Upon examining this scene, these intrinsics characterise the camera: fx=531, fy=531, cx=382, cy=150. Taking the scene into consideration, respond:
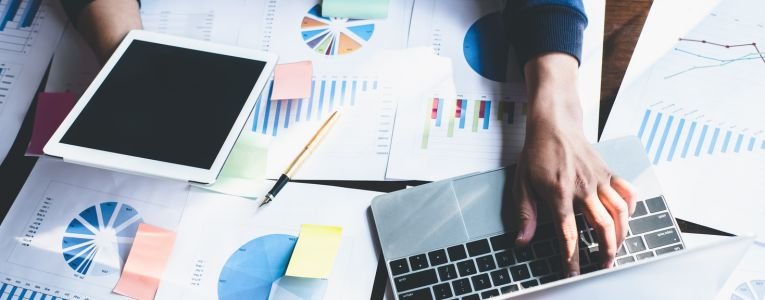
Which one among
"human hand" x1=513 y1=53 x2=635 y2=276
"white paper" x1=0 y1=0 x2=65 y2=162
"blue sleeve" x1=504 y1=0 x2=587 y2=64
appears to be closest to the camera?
"human hand" x1=513 y1=53 x2=635 y2=276

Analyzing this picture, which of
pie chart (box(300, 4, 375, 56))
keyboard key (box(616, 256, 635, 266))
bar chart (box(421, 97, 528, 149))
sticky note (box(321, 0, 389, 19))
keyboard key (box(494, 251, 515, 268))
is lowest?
keyboard key (box(616, 256, 635, 266))

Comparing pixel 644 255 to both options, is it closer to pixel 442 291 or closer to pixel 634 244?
pixel 634 244

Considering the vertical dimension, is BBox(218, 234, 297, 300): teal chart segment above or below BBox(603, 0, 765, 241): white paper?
below

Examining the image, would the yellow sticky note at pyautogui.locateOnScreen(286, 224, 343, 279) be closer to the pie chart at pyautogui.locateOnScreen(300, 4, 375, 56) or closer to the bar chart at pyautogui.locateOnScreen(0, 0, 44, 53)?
the pie chart at pyautogui.locateOnScreen(300, 4, 375, 56)

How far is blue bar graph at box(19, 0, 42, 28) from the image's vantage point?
2.86ft

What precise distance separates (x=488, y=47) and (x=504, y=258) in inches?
12.2

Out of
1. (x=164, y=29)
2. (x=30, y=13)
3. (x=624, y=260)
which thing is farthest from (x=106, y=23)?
(x=624, y=260)

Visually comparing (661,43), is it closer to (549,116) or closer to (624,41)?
(624,41)

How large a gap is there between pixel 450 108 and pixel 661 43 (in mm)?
303

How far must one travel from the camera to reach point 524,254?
617 mm

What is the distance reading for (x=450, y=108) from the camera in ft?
2.40

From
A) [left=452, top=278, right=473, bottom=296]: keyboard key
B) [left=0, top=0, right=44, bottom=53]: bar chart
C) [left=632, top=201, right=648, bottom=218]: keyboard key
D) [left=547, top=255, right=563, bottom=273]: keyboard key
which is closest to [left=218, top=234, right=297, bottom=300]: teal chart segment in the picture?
[left=452, top=278, right=473, bottom=296]: keyboard key

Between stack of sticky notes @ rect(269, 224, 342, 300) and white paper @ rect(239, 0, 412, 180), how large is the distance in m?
0.09

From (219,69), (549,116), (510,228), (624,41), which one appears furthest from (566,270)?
(219,69)
